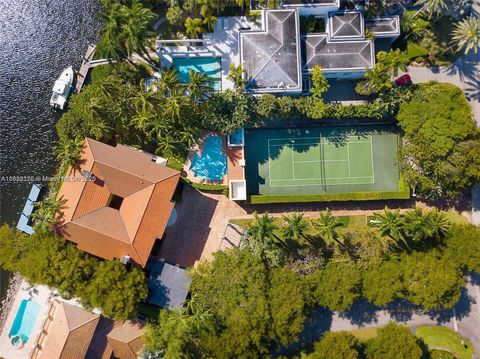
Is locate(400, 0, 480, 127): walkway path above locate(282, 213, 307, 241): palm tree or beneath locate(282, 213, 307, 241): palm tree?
above

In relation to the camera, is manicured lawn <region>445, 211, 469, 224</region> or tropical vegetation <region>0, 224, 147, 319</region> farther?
manicured lawn <region>445, 211, 469, 224</region>

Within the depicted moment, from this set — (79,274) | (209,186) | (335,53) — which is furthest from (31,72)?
(335,53)

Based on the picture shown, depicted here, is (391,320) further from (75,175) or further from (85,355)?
(75,175)

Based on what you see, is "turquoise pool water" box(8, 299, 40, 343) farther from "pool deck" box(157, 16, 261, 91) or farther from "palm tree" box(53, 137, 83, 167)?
"pool deck" box(157, 16, 261, 91)

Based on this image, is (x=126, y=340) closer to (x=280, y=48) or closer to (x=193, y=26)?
(x=193, y=26)

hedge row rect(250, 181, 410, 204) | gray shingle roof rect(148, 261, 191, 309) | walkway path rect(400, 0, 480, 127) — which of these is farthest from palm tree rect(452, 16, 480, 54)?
gray shingle roof rect(148, 261, 191, 309)

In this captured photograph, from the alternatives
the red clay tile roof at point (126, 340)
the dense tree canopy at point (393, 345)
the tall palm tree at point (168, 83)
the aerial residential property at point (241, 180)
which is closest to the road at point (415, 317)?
the aerial residential property at point (241, 180)

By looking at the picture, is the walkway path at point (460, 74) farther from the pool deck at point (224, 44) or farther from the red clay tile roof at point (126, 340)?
the red clay tile roof at point (126, 340)
